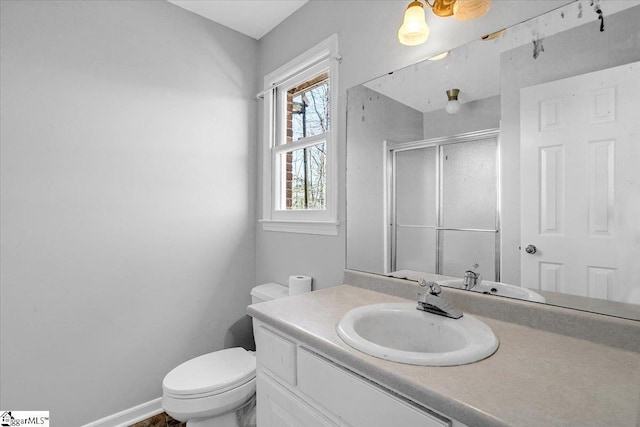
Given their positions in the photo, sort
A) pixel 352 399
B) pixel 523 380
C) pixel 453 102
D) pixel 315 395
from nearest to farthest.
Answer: pixel 523 380 < pixel 352 399 < pixel 315 395 < pixel 453 102

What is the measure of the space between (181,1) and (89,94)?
2.75 ft

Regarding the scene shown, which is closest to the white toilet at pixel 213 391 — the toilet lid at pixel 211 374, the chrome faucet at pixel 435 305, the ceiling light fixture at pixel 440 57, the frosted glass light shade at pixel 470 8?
the toilet lid at pixel 211 374

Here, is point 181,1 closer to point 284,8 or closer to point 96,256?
point 284,8

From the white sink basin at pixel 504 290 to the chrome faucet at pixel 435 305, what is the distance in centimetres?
13

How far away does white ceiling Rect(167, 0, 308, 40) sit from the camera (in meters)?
1.98

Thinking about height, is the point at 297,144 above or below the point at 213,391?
above

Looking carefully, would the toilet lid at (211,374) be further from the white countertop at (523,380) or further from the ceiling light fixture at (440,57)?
the ceiling light fixture at (440,57)

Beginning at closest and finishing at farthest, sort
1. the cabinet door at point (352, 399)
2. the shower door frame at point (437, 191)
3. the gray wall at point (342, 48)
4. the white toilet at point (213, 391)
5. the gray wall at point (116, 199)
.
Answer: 1. the cabinet door at point (352, 399)
2. the shower door frame at point (437, 191)
3. the gray wall at point (342, 48)
4. the white toilet at point (213, 391)
5. the gray wall at point (116, 199)

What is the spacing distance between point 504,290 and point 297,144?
4.86ft

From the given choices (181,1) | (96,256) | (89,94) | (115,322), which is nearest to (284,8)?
(181,1)

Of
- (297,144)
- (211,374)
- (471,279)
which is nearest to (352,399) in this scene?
(471,279)

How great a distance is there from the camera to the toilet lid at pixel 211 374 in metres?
1.43

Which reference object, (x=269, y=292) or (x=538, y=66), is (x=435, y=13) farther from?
(x=269, y=292)

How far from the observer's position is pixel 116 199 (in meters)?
1.77
